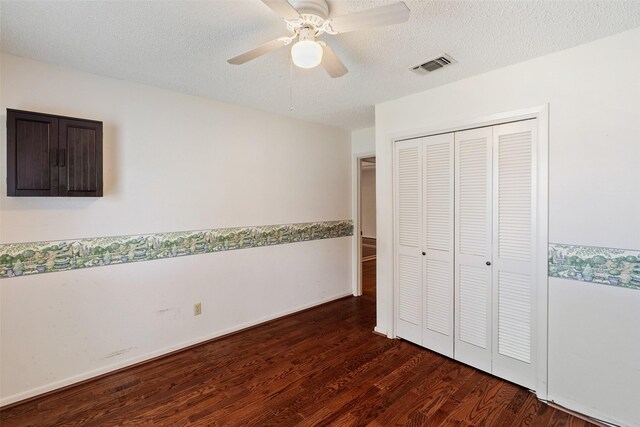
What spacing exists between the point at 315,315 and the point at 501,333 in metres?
2.01

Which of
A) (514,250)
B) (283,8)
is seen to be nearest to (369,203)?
(514,250)

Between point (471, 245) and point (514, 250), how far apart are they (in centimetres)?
32

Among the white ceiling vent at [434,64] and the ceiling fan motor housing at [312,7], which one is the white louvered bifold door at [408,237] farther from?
the ceiling fan motor housing at [312,7]

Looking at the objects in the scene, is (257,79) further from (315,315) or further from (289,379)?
(315,315)

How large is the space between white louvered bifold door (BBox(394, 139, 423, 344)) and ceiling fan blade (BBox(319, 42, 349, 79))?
1.33 meters

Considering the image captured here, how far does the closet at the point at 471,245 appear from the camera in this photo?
228 cm

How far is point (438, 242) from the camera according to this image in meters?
2.78

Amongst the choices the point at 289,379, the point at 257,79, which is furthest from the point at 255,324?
the point at 257,79

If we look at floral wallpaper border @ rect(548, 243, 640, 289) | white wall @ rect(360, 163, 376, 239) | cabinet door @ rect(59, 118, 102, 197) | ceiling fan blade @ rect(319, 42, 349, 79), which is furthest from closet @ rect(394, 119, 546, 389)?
white wall @ rect(360, 163, 376, 239)

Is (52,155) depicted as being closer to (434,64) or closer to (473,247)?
(434,64)

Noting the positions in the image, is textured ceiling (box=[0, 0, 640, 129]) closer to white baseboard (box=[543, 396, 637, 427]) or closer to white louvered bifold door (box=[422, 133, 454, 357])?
white louvered bifold door (box=[422, 133, 454, 357])

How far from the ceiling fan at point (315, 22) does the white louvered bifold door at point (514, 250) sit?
1482mm

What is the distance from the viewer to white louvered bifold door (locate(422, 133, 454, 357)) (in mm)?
2699

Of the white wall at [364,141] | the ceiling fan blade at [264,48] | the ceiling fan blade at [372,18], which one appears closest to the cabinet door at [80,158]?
the ceiling fan blade at [264,48]
